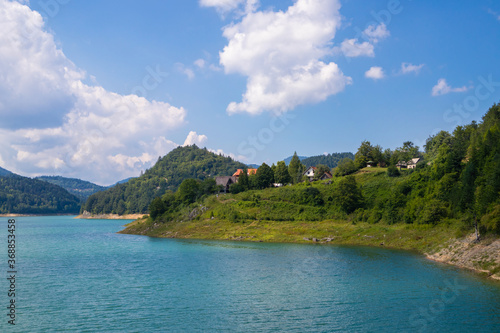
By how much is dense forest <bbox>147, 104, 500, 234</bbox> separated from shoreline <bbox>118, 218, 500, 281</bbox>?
3.00 meters

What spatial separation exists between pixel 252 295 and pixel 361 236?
48359 millimetres

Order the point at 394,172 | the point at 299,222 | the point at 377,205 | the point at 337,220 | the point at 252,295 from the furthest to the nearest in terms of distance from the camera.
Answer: the point at 394,172 < the point at 299,222 < the point at 337,220 < the point at 377,205 < the point at 252,295

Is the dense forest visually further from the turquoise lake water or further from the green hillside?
the turquoise lake water

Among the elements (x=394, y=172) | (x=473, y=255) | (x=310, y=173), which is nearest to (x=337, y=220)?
(x=394, y=172)

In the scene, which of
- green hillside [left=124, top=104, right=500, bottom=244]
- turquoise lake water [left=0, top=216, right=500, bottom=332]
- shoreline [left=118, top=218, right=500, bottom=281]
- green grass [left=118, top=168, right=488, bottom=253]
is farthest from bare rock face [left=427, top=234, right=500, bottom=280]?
green grass [left=118, top=168, right=488, bottom=253]

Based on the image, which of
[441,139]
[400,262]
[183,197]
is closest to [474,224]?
[400,262]

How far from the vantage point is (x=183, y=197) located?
124062 mm

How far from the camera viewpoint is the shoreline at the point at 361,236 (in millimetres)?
45594

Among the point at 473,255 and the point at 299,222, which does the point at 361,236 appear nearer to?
the point at 299,222

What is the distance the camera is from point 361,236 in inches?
2982

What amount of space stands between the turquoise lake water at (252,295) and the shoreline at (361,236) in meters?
3.89

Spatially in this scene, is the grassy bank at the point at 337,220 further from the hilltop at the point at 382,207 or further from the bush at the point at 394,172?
the bush at the point at 394,172

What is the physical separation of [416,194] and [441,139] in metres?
50.4

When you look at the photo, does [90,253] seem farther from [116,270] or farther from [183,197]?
[183,197]
